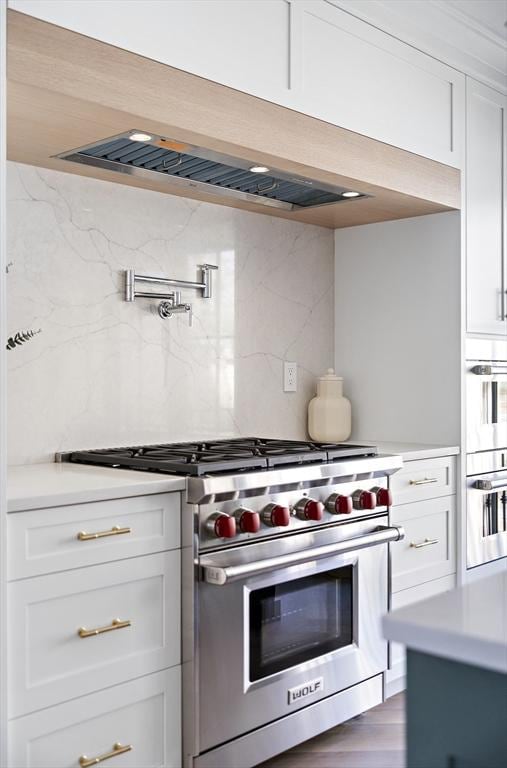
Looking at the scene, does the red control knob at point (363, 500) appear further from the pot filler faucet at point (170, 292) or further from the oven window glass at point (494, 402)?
the oven window glass at point (494, 402)

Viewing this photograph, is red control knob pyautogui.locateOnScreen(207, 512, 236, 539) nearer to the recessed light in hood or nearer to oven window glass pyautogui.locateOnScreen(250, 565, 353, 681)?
oven window glass pyautogui.locateOnScreen(250, 565, 353, 681)

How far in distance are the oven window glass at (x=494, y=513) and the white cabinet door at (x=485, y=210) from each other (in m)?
0.70

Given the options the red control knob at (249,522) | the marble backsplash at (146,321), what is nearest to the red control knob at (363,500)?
the red control knob at (249,522)

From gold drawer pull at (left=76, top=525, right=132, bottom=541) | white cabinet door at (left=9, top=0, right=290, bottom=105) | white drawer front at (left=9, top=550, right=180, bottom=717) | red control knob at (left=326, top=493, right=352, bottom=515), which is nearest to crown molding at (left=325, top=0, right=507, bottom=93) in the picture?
white cabinet door at (left=9, top=0, right=290, bottom=105)

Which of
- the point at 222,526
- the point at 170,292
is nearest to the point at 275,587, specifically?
the point at 222,526

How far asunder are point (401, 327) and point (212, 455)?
1.31m

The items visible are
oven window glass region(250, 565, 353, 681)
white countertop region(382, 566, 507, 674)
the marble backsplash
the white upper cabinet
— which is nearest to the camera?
white countertop region(382, 566, 507, 674)

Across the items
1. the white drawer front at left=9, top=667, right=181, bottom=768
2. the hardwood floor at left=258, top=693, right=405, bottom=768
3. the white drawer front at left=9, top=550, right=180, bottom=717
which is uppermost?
the white drawer front at left=9, top=550, right=180, bottom=717

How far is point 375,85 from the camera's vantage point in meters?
2.75

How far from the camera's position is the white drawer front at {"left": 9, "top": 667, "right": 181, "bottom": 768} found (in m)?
1.75

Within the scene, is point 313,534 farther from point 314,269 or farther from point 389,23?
point 389,23

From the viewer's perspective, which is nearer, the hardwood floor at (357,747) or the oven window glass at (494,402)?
the hardwood floor at (357,747)

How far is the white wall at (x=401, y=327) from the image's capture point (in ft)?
10.5

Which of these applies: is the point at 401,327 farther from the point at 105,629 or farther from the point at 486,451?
the point at 105,629
